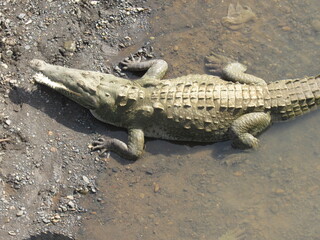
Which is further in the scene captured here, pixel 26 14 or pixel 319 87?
pixel 26 14

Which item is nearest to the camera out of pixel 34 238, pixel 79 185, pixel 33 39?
pixel 34 238

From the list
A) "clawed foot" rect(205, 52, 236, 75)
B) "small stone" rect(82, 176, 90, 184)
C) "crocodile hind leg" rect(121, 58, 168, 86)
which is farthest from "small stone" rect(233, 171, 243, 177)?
"small stone" rect(82, 176, 90, 184)

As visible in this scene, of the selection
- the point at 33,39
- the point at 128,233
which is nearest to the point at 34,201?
the point at 128,233

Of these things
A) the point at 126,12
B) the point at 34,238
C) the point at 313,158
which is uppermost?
the point at 126,12

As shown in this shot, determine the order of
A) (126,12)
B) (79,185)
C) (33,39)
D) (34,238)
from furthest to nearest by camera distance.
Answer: (126,12) < (33,39) < (79,185) < (34,238)

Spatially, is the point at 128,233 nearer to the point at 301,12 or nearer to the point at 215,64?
the point at 215,64

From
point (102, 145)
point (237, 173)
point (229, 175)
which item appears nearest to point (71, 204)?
point (102, 145)

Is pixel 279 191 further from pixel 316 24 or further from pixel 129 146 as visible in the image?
pixel 316 24
